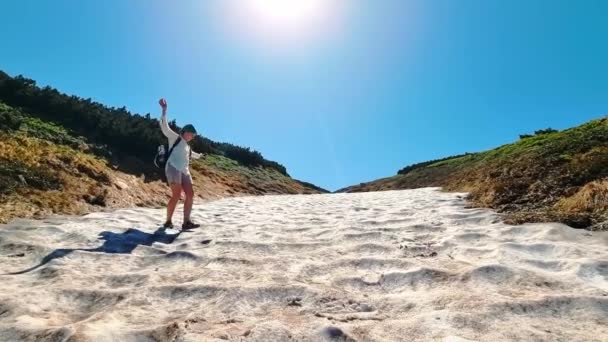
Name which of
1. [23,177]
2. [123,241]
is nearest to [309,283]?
[123,241]

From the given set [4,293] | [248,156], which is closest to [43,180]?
[4,293]

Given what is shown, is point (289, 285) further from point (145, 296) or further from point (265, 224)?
point (265, 224)

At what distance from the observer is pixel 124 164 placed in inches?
524

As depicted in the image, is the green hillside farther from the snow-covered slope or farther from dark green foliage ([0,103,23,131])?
the snow-covered slope

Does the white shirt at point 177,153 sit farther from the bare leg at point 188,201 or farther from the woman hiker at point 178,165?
the bare leg at point 188,201

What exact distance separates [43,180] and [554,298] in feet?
29.1

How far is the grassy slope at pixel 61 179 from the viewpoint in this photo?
779cm

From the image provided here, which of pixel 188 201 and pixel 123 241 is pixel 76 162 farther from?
pixel 123 241

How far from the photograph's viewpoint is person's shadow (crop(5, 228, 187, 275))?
509cm

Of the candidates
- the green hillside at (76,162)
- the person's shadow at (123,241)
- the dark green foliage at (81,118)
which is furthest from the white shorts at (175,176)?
the dark green foliage at (81,118)

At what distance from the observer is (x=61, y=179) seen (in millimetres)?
9148

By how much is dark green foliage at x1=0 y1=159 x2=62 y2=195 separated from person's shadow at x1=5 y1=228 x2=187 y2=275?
9.02ft

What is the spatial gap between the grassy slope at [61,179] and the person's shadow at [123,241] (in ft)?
5.48

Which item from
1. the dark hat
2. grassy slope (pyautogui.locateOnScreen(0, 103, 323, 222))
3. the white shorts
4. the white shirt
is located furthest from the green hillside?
the dark hat
